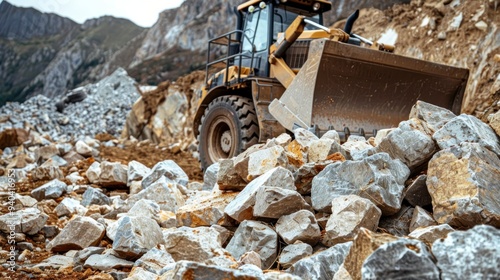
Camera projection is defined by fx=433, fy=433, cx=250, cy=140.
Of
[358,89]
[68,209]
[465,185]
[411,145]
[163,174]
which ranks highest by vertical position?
[358,89]

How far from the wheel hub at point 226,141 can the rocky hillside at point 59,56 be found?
72910 millimetres

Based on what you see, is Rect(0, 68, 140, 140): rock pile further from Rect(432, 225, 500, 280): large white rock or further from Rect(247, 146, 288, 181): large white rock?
Rect(432, 225, 500, 280): large white rock

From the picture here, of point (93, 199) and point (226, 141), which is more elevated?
point (226, 141)

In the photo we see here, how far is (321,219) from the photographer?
279cm

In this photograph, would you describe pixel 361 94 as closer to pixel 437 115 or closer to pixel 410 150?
pixel 437 115

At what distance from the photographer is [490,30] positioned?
8.63m

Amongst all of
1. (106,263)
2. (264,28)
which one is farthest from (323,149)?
(264,28)

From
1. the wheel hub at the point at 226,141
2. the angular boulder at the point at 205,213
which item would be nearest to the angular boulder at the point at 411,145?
the angular boulder at the point at 205,213

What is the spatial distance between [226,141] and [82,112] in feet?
55.1

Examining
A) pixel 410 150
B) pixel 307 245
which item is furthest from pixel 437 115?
pixel 307 245

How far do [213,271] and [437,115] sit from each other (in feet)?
8.46

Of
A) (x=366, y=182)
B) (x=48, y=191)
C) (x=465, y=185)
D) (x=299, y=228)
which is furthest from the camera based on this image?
(x=48, y=191)

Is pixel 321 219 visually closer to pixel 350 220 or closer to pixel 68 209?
pixel 350 220

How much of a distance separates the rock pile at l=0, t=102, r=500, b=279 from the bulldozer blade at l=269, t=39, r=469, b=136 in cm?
126
